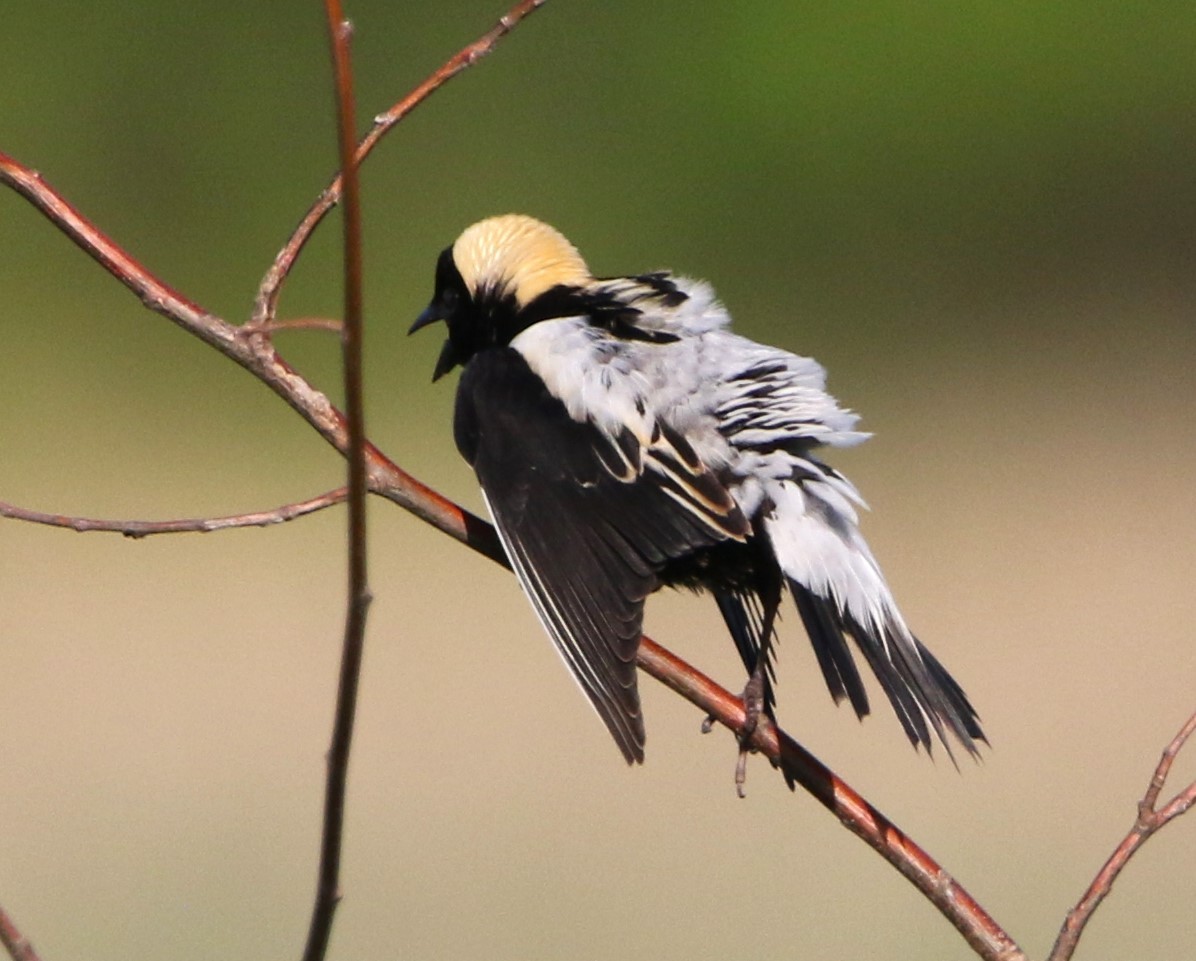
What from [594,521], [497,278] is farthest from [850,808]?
[497,278]

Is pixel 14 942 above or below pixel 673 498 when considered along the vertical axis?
below

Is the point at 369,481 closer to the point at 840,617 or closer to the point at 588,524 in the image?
the point at 588,524

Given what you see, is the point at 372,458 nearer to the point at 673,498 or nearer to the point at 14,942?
the point at 673,498

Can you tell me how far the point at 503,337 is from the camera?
6.17 feet

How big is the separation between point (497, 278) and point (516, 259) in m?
0.03

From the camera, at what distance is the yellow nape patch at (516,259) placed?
1878 millimetres

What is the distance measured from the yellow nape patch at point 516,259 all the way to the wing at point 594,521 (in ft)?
1.03

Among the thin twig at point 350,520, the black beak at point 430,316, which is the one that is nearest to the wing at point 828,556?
the black beak at point 430,316

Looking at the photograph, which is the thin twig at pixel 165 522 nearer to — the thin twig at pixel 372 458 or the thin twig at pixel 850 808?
the thin twig at pixel 372 458

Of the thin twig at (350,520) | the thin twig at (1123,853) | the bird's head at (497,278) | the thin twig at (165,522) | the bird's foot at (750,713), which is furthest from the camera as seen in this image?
the bird's head at (497,278)

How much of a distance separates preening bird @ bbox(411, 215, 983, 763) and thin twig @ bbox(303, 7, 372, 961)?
613 mm

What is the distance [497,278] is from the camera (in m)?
1.92

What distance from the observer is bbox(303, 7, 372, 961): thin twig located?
2.06 feet

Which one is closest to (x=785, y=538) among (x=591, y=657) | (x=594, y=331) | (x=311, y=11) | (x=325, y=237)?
(x=591, y=657)
